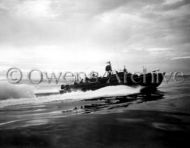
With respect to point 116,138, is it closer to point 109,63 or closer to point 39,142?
point 39,142

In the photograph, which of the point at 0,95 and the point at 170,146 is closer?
the point at 170,146

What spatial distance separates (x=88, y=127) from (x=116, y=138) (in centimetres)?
201

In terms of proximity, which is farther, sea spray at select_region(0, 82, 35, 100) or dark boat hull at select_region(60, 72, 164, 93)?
sea spray at select_region(0, 82, 35, 100)

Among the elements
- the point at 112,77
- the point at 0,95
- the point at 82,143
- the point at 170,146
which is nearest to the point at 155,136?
the point at 170,146

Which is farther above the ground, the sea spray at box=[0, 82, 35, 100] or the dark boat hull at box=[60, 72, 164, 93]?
the dark boat hull at box=[60, 72, 164, 93]

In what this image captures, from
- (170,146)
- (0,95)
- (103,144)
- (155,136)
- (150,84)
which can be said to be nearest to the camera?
(170,146)

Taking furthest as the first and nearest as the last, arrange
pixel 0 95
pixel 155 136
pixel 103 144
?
pixel 0 95 → pixel 155 136 → pixel 103 144

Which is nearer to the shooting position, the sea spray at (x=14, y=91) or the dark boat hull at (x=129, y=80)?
the dark boat hull at (x=129, y=80)

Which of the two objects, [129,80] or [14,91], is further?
[14,91]

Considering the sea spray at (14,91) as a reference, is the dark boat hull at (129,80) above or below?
above

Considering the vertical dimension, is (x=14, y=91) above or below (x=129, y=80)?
below

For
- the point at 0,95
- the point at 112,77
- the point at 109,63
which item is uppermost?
the point at 109,63

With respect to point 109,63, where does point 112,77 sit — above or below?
below

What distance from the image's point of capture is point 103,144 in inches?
229
